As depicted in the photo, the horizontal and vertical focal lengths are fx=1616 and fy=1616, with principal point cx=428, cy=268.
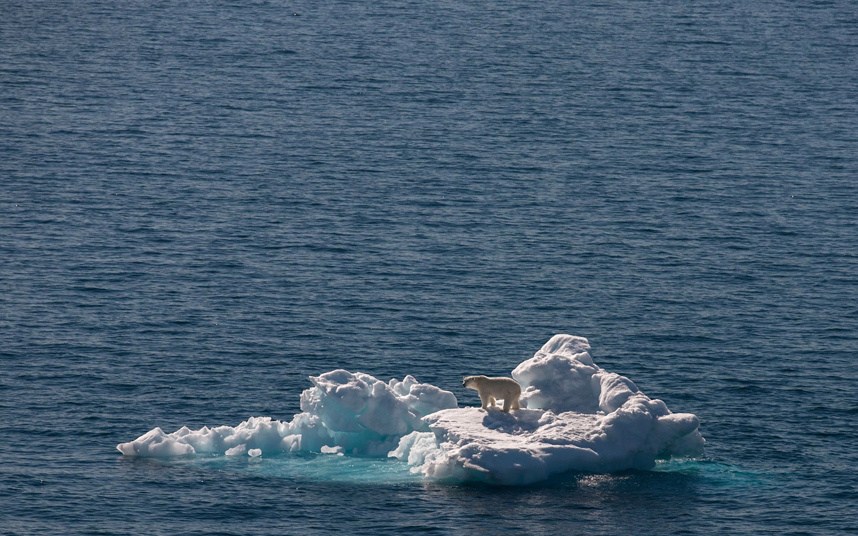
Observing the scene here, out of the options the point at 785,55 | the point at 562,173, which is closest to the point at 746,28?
the point at 785,55

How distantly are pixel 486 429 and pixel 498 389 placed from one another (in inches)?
101

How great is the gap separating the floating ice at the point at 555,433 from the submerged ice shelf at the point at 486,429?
0.17 ft

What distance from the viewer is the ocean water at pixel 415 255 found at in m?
85.1

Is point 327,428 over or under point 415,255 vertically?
under

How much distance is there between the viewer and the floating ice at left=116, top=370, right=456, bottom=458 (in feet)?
291

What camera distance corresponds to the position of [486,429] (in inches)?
3369

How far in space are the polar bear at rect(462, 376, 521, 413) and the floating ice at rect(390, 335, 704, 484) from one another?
70 centimetres

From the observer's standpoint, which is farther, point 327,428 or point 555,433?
point 327,428

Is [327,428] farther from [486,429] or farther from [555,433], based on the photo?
[555,433]

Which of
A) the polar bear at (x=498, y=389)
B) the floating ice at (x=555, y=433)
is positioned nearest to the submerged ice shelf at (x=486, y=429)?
the floating ice at (x=555, y=433)

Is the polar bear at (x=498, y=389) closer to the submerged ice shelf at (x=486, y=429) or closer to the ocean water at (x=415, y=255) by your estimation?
the submerged ice shelf at (x=486, y=429)

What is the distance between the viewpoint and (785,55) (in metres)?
190

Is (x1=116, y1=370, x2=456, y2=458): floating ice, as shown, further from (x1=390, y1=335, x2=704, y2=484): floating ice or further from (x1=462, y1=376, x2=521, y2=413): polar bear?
(x1=462, y1=376, x2=521, y2=413): polar bear

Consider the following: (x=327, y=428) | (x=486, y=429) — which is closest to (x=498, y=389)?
(x=486, y=429)
